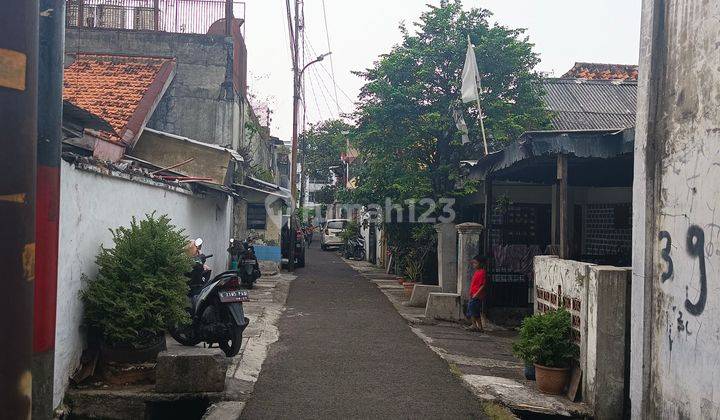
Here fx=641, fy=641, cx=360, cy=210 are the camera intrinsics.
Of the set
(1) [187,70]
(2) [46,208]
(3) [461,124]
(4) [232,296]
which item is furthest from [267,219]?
(2) [46,208]

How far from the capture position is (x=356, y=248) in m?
30.9

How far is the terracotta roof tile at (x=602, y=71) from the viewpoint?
21.4 meters

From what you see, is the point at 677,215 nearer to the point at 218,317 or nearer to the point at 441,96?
the point at 218,317

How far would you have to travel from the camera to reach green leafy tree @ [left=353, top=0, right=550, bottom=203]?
14508 millimetres

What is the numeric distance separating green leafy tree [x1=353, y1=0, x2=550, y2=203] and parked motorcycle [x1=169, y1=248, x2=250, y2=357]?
7243mm

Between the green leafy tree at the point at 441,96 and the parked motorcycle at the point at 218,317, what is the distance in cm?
724

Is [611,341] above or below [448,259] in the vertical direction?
below

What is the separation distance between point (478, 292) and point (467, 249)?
1.33 m

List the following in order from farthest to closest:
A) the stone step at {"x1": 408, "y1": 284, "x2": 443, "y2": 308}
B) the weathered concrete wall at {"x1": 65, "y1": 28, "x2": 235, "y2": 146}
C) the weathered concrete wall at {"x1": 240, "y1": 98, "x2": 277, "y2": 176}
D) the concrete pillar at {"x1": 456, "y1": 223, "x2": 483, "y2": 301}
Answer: the weathered concrete wall at {"x1": 240, "y1": 98, "x2": 277, "y2": 176} < the weathered concrete wall at {"x1": 65, "y1": 28, "x2": 235, "y2": 146} < the stone step at {"x1": 408, "y1": 284, "x2": 443, "y2": 308} < the concrete pillar at {"x1": 456, "y1": 223, "x2": 483, "y2": 301}

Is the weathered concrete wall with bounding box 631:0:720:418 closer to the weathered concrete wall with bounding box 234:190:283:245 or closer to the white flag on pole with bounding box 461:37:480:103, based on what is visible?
the white flag on pole with bounding box 461:37:480:103

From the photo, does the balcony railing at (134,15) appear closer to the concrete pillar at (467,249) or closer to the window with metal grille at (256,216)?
the window with metal grille at (256,216)

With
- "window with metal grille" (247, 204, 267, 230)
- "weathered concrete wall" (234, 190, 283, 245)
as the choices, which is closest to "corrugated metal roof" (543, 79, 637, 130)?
"weathered concrete wall" (234, 190, 283, 245)

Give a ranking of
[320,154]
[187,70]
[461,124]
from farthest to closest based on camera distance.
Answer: [320,154]
[187,70]
[461,124]

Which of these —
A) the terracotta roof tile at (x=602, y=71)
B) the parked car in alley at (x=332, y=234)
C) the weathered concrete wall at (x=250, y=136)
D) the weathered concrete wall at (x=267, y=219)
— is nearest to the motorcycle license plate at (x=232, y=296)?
the weathered concrete wall at (x=267, y=219)
